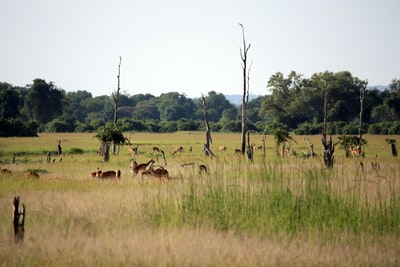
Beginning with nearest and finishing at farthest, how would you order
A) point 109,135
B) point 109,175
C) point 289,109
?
1. point 109,175
2. point 109,135
3. point 289,109

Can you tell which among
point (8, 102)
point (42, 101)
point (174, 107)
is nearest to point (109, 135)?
point (8, 102)

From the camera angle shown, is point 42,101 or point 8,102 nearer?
point 8,102

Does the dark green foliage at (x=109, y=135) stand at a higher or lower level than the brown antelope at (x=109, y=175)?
higher

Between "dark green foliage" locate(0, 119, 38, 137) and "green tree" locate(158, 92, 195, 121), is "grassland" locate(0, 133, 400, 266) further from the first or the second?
"green tree" locate(158, 92, 195, 121)

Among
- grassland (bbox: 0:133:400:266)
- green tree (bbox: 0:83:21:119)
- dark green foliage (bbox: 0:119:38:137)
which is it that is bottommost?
grassland (bbox: 0:133:400:266)

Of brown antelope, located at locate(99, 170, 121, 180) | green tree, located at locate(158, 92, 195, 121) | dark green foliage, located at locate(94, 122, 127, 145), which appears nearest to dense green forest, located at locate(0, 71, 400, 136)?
green tree, located at locate(158, 92, 195, 121)

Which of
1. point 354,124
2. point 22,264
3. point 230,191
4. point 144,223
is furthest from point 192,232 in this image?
point 354,124

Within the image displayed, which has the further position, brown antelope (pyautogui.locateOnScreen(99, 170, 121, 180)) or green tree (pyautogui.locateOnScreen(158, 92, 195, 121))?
green tree (pyautogui.locateOnScreen(158, 92, 195, 121))

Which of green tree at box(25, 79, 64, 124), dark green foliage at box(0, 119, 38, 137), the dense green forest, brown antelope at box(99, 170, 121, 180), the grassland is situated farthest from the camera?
green tree at box(25, 79, 64, 124)

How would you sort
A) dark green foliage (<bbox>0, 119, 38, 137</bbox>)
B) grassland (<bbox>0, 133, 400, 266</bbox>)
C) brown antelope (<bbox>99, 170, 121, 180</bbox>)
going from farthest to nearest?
dark green foliage (<bbox>0, 119, 38, 137</bbox>), brown antelope (<bbox>99, 170, 121, 180</bbox>), grassland (<bbox>0, 133, 400, 266</bbox>)

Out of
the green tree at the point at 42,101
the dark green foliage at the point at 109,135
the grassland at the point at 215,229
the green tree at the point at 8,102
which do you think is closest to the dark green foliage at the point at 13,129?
the green tree at the point at 8,102

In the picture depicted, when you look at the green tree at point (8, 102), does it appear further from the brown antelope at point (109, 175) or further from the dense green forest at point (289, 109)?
the brown antelope at point (109, 175)

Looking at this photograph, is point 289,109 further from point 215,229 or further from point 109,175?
point 215,229

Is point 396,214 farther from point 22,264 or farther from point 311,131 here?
point 311,131
